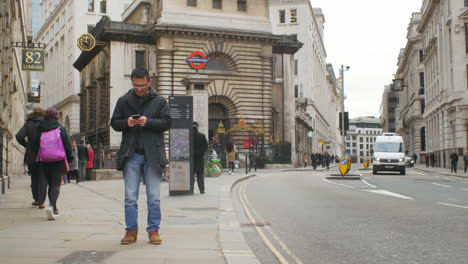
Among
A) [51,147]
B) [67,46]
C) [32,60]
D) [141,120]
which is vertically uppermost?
[67,46]

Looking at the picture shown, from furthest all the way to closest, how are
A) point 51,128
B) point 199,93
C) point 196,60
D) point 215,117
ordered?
point 215,117 < point 196,60 < point 199,93 < point 51,128

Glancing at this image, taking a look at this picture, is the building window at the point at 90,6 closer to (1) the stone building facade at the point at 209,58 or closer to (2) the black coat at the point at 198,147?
(1) the stone building facade at the point at 209,58

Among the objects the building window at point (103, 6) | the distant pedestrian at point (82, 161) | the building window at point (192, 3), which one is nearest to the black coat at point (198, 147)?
the distant pedestrian at point (82, 161)

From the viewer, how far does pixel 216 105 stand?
49.3 meters

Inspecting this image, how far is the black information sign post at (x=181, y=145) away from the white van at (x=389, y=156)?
2111 cm

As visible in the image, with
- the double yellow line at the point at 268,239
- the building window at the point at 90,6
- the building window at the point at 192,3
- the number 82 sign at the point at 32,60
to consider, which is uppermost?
the building window at the point at 90,6

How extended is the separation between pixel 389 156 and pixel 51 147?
2684 centimetres

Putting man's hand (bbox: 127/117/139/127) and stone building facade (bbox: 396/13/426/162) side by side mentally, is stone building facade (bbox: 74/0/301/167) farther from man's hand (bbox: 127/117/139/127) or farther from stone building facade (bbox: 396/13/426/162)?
man's hand (bbox: 127/117/139/127)

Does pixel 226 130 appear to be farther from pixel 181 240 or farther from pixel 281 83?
pixel 181 240

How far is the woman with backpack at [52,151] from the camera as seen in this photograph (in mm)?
9812

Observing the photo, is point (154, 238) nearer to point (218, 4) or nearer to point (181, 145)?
point (181, 145)

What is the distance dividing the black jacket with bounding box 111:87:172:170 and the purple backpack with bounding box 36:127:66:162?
3.35 m

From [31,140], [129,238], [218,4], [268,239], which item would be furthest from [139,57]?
[129,238]

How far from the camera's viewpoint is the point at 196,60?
1695 inches
